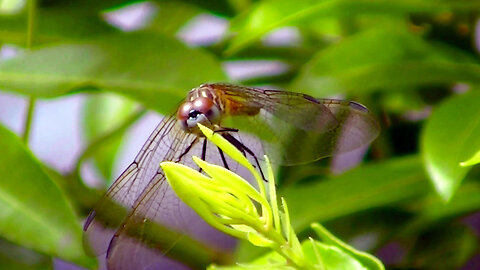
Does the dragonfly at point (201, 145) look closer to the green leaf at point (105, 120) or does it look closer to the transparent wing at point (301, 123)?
the transparent wing at point (301, 123)

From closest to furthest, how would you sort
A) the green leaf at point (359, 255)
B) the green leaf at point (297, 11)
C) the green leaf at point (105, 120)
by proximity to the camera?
the green leaf at point (359, 255) → the green leaf at point (297, 11) → the green leaf at point (105, 120)

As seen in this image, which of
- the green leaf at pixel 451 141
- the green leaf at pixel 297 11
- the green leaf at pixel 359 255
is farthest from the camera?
the green leaf at pixel 297 11

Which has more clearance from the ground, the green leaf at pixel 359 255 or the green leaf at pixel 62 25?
the green leaf at pixel 62 25

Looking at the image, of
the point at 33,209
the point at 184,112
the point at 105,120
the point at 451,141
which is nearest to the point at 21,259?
the point at 33,209

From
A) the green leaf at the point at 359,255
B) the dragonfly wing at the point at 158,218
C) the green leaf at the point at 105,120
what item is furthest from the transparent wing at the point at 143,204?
the green leaf at the point at 105,120

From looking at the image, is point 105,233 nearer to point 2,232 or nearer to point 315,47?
point 2,232

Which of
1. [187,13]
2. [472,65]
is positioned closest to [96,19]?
[187,13]

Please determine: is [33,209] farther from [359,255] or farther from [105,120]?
[105,120]
